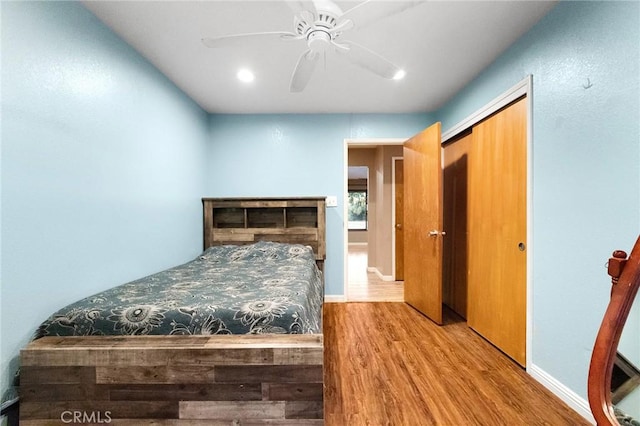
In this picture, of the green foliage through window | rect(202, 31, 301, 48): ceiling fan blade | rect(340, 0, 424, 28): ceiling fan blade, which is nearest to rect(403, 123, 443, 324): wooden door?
rect(340, 0, 424, 28): ceiling fan blade

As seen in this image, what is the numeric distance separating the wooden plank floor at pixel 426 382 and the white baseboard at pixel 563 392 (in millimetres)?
32

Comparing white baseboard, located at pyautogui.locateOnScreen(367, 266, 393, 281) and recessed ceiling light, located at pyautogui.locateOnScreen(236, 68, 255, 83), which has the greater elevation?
recessed ceiling light, located at pyautogui.locateOnScreen(236, 68, 255, 83)

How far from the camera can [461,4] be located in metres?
1.54

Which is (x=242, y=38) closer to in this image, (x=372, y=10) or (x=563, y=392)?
(x=372, y=10)

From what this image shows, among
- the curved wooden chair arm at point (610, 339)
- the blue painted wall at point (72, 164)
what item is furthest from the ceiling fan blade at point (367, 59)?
the blue painted wall at point (72, 164)

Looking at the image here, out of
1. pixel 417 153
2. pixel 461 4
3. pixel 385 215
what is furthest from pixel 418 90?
pixel 385 215

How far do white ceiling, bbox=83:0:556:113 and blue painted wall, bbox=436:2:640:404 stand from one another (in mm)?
326

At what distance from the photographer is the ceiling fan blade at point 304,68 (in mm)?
1521

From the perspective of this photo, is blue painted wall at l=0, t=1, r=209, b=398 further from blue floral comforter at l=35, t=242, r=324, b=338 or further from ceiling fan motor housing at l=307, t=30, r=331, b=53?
ceiling fan motor housing at l=307, t=30, r=331, b=53

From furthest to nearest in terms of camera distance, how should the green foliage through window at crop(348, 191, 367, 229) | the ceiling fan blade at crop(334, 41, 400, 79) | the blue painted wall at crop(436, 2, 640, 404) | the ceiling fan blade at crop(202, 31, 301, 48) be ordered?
the green foliage through window at crop(348, 191, 367, 229)
the ceiling fan blade at crop(334, 41, 400, 79)
the ceiling fan blade at crop(202, 31, 301, 48)
the blue painted wall at crop(436, 2, 640, 404)

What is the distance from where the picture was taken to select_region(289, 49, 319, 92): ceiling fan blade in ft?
4.99

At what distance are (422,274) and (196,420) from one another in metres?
2.38

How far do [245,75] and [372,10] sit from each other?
1.47 m

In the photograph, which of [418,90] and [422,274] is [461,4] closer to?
[418,90]
